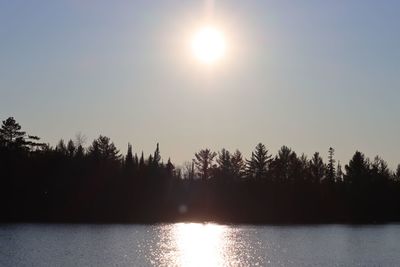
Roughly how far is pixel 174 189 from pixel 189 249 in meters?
98.5

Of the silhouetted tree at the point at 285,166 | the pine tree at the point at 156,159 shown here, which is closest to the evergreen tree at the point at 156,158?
the pine tree at the point at 156,159

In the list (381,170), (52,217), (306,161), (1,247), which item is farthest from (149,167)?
(1,247)

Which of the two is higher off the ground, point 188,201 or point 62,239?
point 188,201

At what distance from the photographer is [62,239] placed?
78500 mm

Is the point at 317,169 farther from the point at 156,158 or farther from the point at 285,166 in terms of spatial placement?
the point at 156,158

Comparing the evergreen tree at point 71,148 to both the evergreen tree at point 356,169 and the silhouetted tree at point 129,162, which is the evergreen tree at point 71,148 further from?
the evergreen tree at point 356,169

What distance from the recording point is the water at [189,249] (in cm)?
5978

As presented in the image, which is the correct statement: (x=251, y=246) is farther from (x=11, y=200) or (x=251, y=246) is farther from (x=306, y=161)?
(x=306, y=161)

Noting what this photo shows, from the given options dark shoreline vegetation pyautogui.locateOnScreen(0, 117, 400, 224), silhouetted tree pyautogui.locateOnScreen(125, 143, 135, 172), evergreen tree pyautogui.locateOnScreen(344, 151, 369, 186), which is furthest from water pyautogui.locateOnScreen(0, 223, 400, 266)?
evergreen tree pyautogui.locateOnScreen(344, 151, 369, 186)

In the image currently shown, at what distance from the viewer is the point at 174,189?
17338cm

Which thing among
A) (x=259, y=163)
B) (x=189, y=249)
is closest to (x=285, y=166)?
(x=259, y=163)

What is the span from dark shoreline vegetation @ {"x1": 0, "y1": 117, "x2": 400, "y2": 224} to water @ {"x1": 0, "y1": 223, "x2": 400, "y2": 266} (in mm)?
41426

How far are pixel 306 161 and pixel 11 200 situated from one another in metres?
94.6

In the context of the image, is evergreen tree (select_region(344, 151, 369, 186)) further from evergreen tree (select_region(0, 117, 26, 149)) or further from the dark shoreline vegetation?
evergreen tree (select_region(0, 117, 26, 149))
